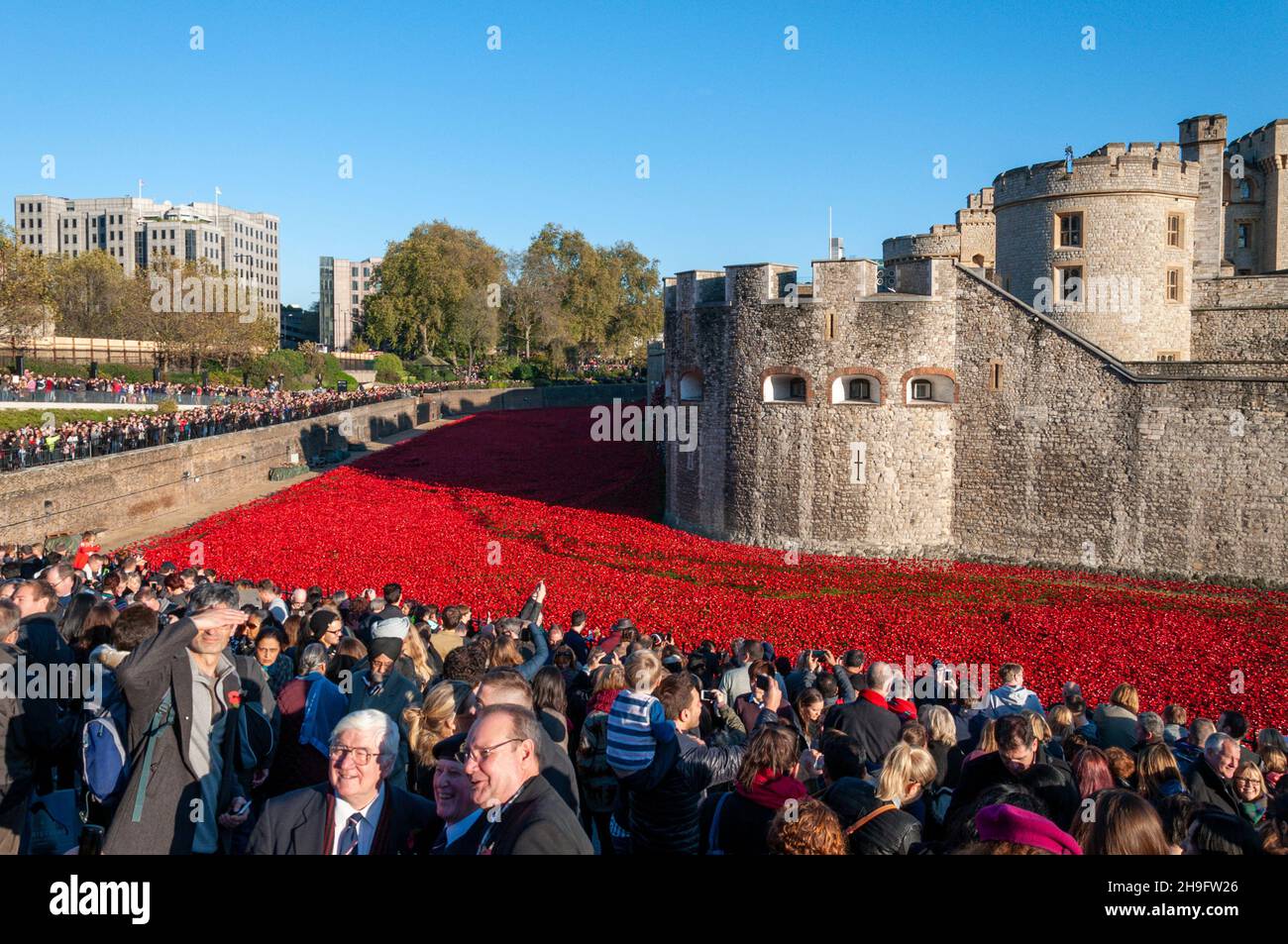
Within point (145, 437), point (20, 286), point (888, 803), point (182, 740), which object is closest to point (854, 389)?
point (145, 437)

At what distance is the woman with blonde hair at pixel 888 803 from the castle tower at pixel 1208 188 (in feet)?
106

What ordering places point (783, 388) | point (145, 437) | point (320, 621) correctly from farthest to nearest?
point (145, 437) → point (783, 388) → point (320, 621)

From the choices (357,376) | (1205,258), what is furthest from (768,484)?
(357,376)

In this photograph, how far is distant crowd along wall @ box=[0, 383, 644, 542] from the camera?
23.8m

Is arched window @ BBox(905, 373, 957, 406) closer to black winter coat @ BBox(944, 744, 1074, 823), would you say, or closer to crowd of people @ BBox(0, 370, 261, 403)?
black winter coat @ BBox(944, 744, 1074, 823)

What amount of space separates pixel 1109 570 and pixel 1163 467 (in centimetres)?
271

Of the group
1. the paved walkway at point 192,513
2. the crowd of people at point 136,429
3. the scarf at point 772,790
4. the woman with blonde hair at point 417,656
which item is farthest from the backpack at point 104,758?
the crowd of people at point 136,429

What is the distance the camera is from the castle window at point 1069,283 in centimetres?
2903

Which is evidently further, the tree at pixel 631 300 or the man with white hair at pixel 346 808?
the tree at pixel 631 300

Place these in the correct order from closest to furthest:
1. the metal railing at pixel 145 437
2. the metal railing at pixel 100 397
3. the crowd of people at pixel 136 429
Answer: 1. the metal railing at pixel 145 437
2. the crowd of people at pixel 136 429
3. the metal railing at pixel 100 397

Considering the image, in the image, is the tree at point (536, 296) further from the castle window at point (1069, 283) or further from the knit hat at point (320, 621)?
A: the knit hat at point (320, 621)

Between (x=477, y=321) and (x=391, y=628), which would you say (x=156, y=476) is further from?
(x=477, y=321)

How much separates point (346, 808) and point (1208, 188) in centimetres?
3692

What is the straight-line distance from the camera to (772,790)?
5.48 metres
